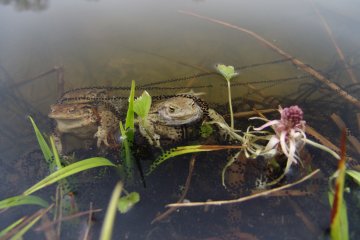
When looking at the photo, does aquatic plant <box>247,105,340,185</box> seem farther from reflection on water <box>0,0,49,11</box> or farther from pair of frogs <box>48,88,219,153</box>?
reflection on water <box>0,0,49,11</box>

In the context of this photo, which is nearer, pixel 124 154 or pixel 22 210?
pixel 22 210

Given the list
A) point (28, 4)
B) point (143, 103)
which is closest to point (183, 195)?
point (143, 103)

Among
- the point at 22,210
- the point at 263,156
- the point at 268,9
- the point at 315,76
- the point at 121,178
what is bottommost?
the point at 22,210

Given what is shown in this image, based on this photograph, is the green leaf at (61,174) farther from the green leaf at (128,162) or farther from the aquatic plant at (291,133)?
the aquatic plant at (291,133)

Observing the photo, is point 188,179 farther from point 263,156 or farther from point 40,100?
point 40,100

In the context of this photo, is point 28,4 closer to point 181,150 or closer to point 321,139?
point 181,150

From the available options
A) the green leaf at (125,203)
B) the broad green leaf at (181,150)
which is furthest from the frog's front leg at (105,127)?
the green leaf at (125,203)

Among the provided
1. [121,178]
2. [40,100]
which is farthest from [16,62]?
[121,178]
